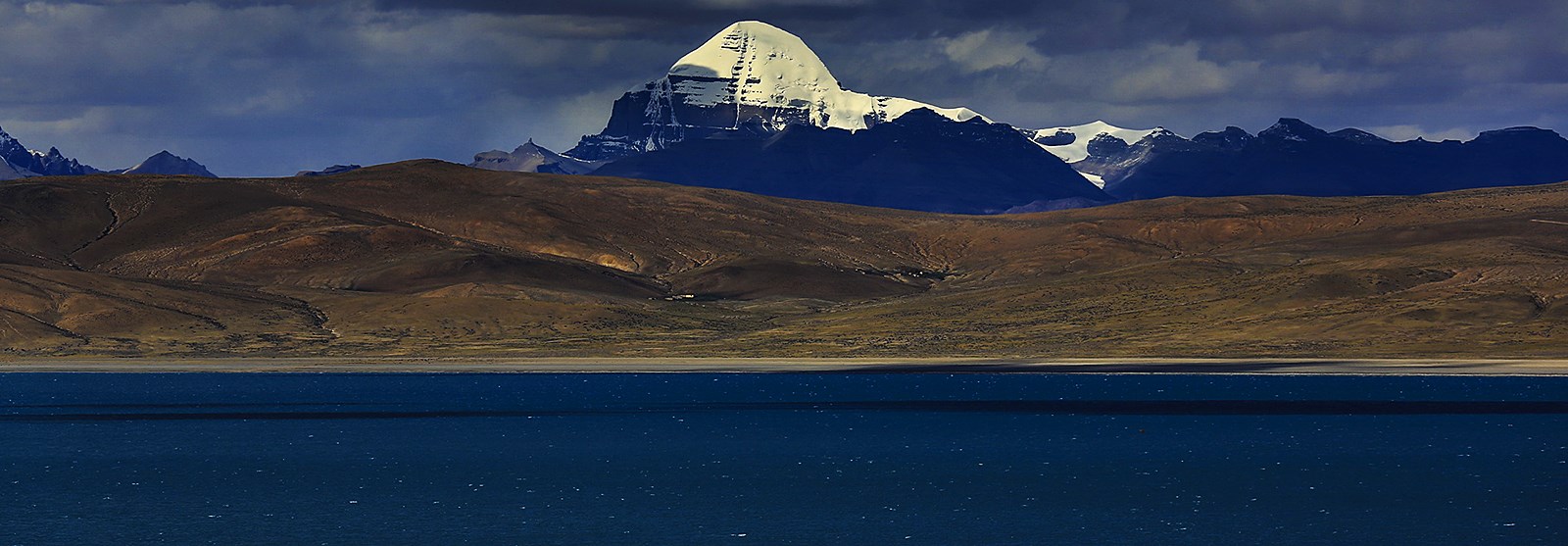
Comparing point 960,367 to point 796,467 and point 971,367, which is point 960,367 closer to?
point 971,367

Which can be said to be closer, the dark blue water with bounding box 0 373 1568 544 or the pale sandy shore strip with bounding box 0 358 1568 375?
the dark blue water with bounding box 0 373 1568 544

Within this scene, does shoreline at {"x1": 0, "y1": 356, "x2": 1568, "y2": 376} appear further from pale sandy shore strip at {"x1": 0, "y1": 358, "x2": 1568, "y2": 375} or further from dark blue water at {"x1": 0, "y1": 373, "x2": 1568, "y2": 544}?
dark blue water at {"x1": 0, "y1": 373, "x2": 1568, "y2": 544}

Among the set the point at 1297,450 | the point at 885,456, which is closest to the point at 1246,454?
the point at 1297,450

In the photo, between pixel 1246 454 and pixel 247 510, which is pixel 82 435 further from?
pixel 1246 454

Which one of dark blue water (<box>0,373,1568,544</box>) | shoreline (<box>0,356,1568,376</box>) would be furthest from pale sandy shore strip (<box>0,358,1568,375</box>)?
dark blue water (<box>0,373,1568,544</box>)

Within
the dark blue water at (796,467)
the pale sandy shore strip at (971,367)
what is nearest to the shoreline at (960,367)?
the pale sandy shore strip at (971,367)

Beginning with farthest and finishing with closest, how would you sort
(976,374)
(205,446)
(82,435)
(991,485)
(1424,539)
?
(976,374) < (82,435) < (205,446) < (991,485) < (1424,539)

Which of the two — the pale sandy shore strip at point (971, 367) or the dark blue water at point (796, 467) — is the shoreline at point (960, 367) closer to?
the pale sandy shore strip at point (971, 367)

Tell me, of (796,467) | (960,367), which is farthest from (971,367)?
(796,467)
